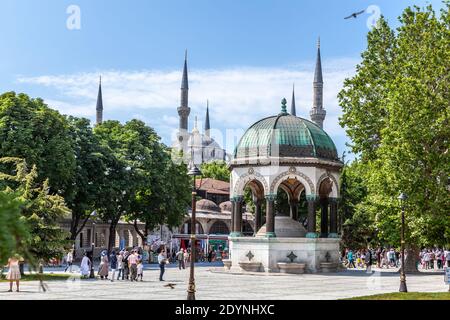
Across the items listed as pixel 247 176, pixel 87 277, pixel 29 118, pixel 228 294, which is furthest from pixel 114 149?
pixel 228 294

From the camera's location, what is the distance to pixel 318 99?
10981cm

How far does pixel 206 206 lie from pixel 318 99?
96.6 feet

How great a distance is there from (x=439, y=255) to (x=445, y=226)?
1705 cm

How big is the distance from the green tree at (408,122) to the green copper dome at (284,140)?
2.68 metres

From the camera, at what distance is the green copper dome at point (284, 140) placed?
1519 inches

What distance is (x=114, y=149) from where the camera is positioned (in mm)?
52438

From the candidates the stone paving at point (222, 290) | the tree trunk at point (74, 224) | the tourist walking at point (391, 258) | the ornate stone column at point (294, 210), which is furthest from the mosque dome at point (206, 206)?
the stone paving at point (222, 290)

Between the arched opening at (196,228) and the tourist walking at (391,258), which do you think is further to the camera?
the arched opening at (196,228)

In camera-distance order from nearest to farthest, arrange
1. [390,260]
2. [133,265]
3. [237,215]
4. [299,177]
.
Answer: [133,265], [299,177], [237,215], [390,260]

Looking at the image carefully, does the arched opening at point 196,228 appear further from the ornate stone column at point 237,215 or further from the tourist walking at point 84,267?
the tourist walking at point 84,267

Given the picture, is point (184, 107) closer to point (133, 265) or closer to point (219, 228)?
point (219, 228)

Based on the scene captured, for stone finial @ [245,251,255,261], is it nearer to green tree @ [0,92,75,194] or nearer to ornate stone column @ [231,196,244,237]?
ornate stone column @ [231,196,244,237]

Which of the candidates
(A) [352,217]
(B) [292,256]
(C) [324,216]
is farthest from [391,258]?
(B) [292,256]
